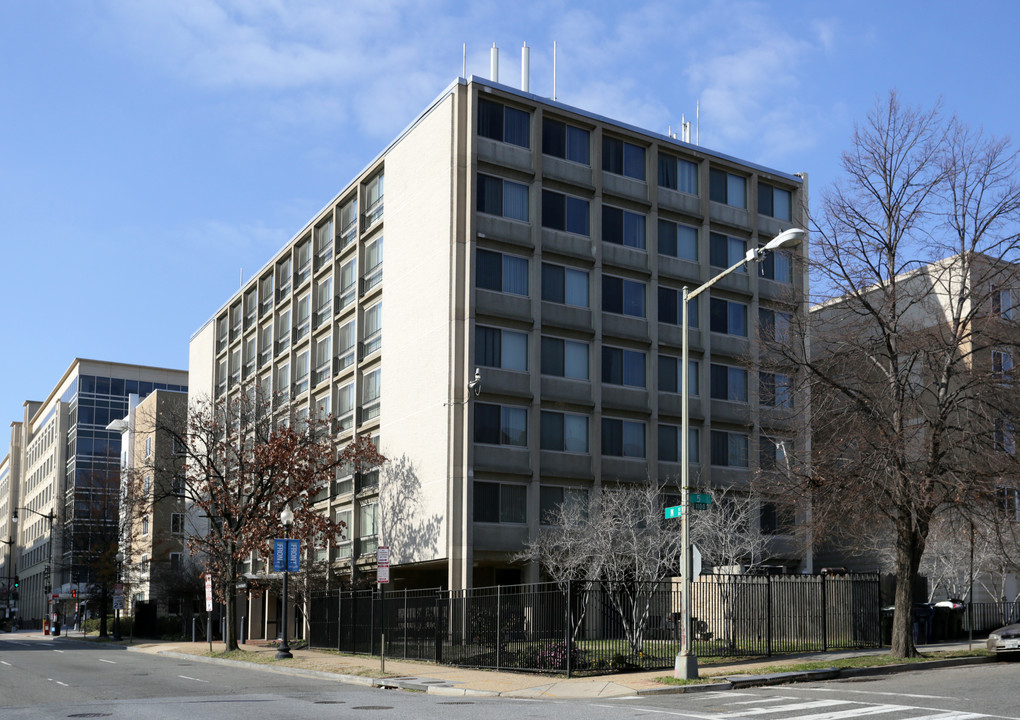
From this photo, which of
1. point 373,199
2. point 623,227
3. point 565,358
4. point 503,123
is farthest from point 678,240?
point 373,199

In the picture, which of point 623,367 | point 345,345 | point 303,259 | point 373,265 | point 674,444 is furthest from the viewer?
point 303,259

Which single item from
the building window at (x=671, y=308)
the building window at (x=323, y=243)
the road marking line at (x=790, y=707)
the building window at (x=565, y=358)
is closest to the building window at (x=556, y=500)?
the building window at (x=565, y=358)

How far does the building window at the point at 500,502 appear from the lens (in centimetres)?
4034

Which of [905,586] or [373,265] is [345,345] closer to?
[373,265]

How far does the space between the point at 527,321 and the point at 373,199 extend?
467 inches

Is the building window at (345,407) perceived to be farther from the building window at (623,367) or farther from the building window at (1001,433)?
the building window at (1001,433)

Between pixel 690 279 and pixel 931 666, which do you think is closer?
pixel 931 666

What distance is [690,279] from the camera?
46562 mm

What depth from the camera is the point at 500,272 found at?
41906 millimetres

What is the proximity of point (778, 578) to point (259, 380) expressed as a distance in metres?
39.5

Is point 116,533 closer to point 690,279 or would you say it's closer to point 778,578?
point 690,279

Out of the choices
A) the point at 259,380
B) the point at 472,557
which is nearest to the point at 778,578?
the point at 472,557

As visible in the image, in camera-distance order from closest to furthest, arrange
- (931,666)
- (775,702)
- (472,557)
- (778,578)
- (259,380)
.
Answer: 1. (775,702)
2. (931,666)
3. (778,578)
4. (472,557)
5. (259,380)

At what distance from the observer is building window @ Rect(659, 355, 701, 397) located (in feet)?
149
